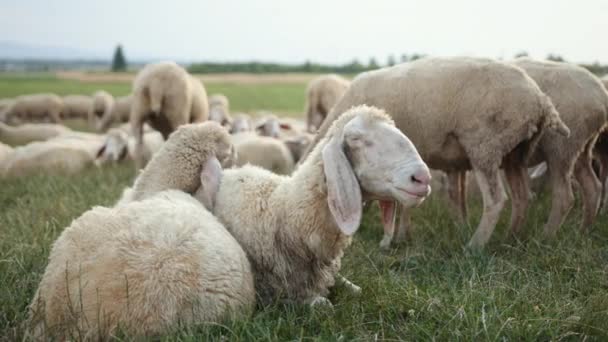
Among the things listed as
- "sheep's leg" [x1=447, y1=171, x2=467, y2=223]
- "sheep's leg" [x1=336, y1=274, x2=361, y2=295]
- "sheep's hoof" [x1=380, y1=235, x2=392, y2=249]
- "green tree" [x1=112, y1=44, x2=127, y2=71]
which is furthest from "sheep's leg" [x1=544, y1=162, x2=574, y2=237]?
"green tree" [x1=112, y1=44, x2=127, y2=71]

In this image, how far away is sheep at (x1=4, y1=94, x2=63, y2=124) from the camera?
24.7 m

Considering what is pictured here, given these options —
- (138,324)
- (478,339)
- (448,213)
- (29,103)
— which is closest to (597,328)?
(478,339)

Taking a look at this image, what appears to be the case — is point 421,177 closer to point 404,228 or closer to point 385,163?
point 385,163

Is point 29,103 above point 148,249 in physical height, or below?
below

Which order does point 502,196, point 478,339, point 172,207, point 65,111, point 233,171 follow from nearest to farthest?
point 478,339
point 172,207
point 233,171
point 502,196
point 65,111

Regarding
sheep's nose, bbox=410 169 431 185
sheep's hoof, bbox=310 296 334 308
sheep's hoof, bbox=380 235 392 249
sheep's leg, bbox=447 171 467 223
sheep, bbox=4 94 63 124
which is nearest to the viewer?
sheep's nose, bbox=410 169 431 185

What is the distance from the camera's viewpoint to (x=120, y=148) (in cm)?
1063

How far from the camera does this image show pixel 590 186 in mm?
5781

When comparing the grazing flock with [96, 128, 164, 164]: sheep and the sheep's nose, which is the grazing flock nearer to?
the sheep's nose

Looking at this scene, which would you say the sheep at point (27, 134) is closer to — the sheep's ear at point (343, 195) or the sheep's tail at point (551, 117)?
the sheep's tail at point (551, 117)

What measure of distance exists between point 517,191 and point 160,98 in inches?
200

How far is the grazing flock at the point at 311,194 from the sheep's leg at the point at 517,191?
0.05 ft

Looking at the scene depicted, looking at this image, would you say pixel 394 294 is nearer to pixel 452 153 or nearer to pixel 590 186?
pixel 452 153

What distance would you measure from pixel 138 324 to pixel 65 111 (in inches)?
1048
